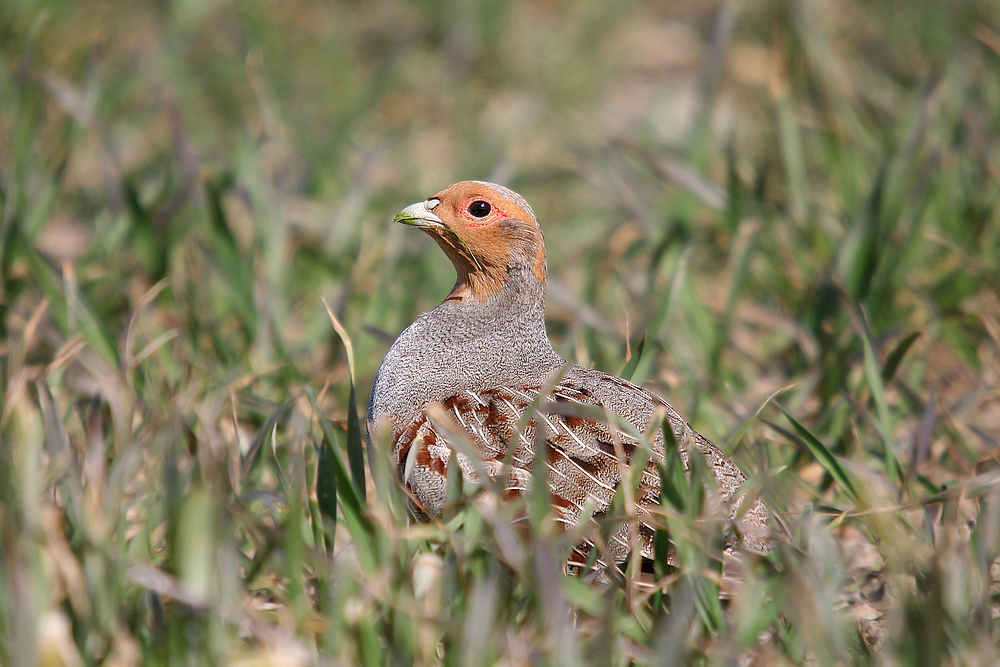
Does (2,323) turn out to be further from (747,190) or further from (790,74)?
(790,74)

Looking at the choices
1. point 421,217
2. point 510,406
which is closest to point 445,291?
point 421,217

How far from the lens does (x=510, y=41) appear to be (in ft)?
22.0

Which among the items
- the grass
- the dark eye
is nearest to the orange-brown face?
→ the dark eye

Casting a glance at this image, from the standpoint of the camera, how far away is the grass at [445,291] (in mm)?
1804

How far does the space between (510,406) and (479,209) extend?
706mm

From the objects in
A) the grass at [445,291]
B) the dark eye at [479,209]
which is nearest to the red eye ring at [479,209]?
the dark eye at [479,209]

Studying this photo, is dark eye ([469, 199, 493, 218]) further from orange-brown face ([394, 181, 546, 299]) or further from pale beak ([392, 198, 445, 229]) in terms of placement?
pale beak ([392, 198, 445, 229])

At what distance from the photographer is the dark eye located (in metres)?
2.83

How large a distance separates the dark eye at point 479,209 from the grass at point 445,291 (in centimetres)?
60

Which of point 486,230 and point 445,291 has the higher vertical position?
point 486,230

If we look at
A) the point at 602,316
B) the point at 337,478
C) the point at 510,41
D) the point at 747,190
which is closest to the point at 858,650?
the point at 337,478

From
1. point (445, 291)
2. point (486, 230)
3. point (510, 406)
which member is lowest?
point (445, 291)

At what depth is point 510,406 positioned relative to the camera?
244cm

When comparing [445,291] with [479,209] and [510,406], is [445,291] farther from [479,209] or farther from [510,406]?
[510,406]
